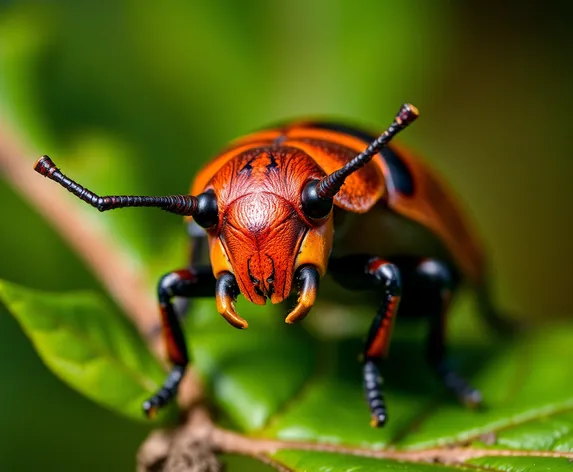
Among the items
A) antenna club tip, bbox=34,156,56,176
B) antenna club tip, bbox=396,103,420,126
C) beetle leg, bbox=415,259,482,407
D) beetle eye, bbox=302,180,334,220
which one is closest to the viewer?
antenna club tip, bbox=396,103,420,126

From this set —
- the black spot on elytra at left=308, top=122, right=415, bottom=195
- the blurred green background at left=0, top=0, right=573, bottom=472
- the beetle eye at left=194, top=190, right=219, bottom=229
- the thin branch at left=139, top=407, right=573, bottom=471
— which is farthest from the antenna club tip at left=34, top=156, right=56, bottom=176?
Result: the blurred green background at left=0, top=0, right=573, bottom=472


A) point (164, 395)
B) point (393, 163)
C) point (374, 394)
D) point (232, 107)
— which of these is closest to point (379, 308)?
point (374, 394)

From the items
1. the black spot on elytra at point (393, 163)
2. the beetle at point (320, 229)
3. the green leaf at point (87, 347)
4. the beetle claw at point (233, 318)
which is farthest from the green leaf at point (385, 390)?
the black spot on elytra at point (393, 163)

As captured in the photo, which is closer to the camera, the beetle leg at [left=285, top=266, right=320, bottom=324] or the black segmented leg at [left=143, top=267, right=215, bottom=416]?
the beetle leg at [left=285, top=266, right=320, bottom=324]

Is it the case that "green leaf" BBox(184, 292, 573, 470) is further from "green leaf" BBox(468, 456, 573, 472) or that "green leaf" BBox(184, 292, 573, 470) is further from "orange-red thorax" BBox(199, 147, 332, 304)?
"orange-red thorax" BBox(199, 147, 332, 304)

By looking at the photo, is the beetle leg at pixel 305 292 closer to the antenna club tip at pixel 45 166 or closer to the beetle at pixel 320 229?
the beetle at pixel 320 229

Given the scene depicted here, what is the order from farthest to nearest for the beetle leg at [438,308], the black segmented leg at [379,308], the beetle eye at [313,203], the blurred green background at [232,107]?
the blurred green background at [232,107], the beetle leg at [438,308], the black segmented leg at [379,308], the beetle eye at [313,203]
